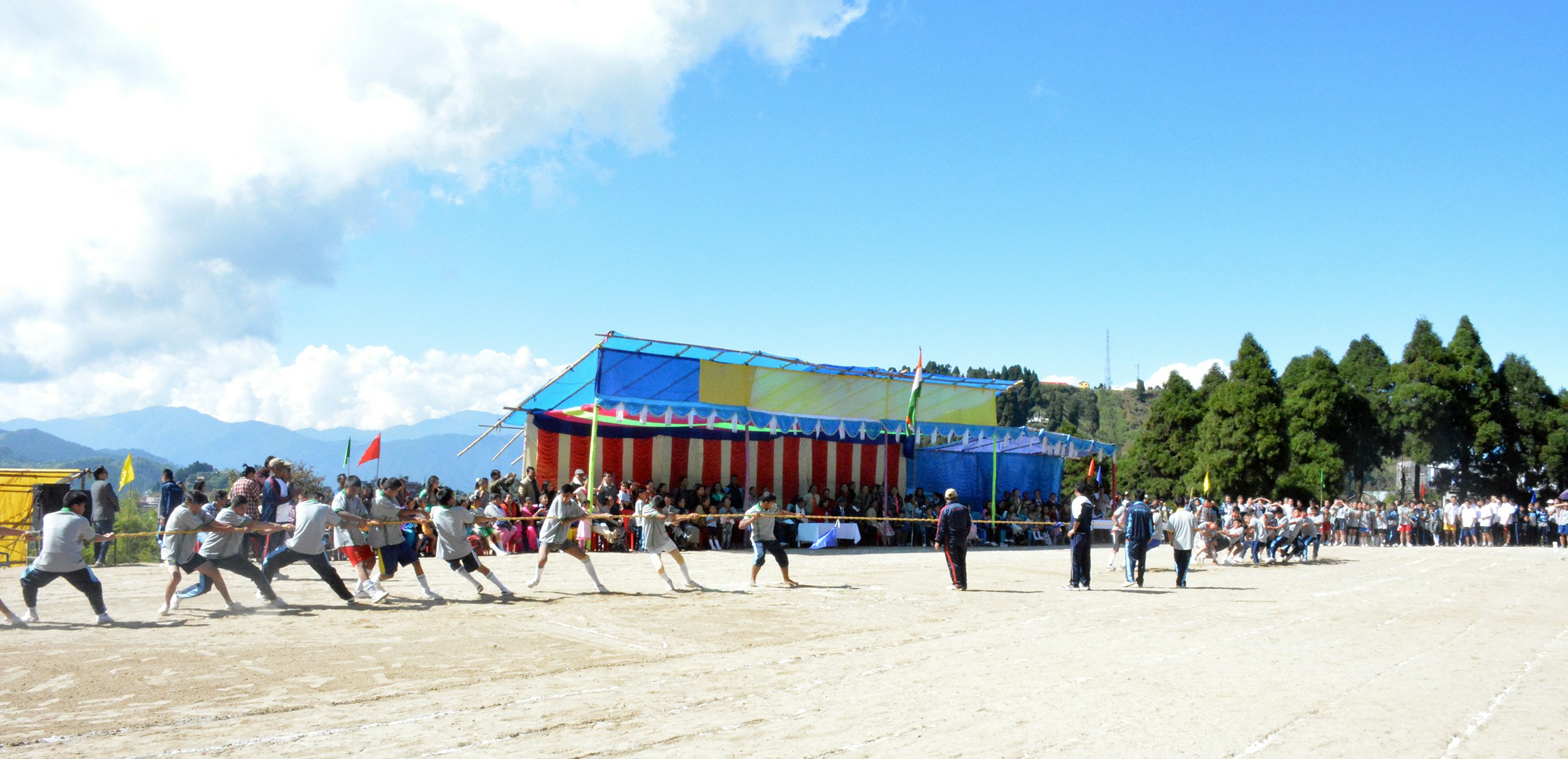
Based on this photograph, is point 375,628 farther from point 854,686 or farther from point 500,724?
point 854,686

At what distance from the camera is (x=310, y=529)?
11320 mm

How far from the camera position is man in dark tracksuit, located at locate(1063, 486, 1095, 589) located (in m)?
15.1

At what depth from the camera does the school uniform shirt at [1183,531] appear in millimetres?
16062

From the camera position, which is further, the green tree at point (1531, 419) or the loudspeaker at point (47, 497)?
the green tree at point (1531, 419)

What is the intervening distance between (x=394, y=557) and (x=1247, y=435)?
139 ft

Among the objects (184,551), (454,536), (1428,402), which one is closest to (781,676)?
(454,536)

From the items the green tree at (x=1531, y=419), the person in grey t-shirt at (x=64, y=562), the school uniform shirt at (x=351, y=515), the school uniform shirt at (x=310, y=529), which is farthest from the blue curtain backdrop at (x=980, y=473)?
the green tree at (x=1531, y=419)

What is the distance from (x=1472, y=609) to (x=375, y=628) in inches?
553

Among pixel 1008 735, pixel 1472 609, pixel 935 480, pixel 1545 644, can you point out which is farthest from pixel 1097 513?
pixel 1008 735

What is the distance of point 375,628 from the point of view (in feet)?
32.9

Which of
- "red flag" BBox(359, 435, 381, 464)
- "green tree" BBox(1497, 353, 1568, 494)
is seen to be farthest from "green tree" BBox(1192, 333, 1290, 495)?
"red flag" BBox(359, 435, 381, 464)

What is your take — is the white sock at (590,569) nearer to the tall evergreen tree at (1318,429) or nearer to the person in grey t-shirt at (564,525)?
the person in grey t-shirt at (564,525)

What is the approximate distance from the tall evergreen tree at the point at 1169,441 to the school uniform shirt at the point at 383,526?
151 feet

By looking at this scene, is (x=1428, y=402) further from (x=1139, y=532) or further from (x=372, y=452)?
(x=372, y=452)
